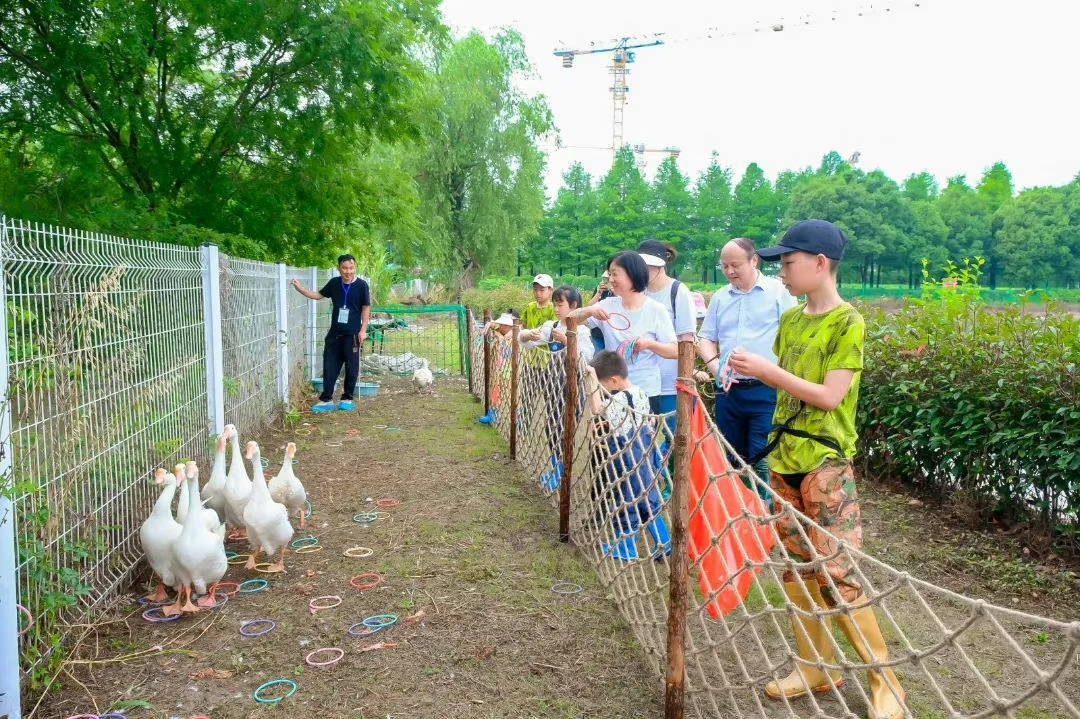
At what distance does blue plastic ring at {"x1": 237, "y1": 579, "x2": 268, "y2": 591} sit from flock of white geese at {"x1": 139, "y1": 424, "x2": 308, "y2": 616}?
0.09 metres

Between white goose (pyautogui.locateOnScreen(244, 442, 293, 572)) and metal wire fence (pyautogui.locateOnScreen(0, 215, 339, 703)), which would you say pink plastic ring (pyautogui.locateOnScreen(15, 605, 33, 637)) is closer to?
metal wire fence (pyautogui.locateOnScreen(0, 215, 339, 703))

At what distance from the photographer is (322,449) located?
21.8 feet

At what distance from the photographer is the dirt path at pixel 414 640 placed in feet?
8.86

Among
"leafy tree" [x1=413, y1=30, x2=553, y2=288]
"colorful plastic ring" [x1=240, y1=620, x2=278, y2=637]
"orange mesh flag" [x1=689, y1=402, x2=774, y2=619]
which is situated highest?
"leafy tree" [x1=413, y1=30, x2=553, y2=288]

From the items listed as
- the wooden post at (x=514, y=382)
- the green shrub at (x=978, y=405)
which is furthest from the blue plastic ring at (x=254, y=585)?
the green shrub at (x=978, y=405)

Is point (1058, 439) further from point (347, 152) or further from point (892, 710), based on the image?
point (347, 152)

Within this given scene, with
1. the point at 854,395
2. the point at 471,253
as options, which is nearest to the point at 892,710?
the point at 854,395

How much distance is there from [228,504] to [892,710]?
3.22 metres

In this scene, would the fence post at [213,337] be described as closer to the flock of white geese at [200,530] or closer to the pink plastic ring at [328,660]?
the flock of white geese at [200,530]

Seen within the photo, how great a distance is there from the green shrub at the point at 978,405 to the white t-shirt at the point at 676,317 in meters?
1.56

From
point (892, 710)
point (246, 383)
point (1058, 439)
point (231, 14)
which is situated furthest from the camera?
point (231, 14)

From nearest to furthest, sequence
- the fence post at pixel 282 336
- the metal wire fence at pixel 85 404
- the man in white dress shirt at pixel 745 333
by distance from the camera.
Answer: the metal wire fence at pixel 85 404 < the man in white dress shirt at pixel 745 333 < the fence post at pixel 282 336

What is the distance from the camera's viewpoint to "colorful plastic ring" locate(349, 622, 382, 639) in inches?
126

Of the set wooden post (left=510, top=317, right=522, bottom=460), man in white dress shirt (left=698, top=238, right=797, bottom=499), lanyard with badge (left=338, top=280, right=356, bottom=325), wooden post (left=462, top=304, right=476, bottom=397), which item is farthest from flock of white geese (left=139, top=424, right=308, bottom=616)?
wooden post (left=462, top=304, right=476, bottom=397)
